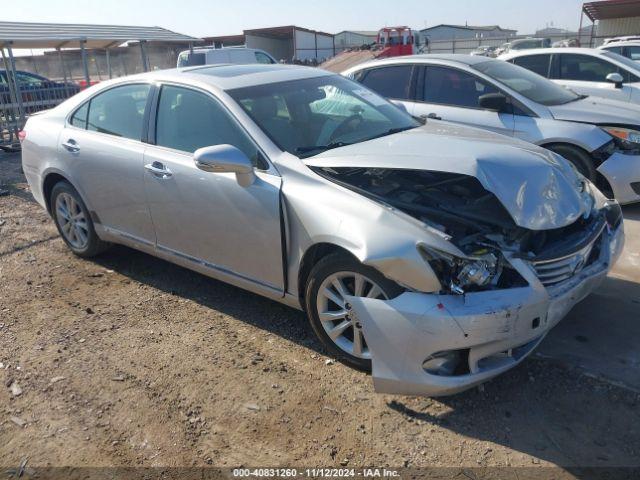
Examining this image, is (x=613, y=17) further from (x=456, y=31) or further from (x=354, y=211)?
(x=456, y=31)

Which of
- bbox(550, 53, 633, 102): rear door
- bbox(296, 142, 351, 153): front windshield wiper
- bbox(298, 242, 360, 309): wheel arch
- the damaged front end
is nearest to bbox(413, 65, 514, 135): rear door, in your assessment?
bbox(296, 142, 351, 153): front windshield wiper

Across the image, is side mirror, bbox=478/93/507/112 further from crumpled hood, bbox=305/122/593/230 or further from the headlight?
crumpled hood, bbox=305/122/593/230

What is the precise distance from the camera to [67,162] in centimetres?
460

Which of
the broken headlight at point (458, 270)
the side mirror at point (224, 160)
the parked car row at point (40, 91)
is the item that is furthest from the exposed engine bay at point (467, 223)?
the parked car row at point (40, 91)

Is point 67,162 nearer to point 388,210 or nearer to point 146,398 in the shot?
point 146,398

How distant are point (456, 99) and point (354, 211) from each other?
3.85 m

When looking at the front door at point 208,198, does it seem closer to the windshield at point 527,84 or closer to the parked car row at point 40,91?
the windshield at point 527,84

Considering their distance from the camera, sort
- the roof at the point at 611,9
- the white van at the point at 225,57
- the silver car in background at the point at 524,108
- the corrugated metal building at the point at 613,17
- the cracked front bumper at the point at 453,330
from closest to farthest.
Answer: the cracked front bumper at the point at 453,330
the silver car in background at the point at 524,108
the white van at the point at 225,57
the roof at the point at 611,9
the corrugated metal building at the point at 613,17

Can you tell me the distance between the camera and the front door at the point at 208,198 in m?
3.34

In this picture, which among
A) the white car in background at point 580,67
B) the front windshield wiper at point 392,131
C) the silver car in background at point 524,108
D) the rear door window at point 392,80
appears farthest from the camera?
the white car in background at point 580,67

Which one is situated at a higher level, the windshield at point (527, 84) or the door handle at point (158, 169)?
the windshield at point (527, 84)

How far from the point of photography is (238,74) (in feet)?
13.4

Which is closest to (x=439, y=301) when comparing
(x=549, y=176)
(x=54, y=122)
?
(x=549, y=176)

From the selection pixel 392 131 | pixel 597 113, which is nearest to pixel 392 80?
pixel 597 113
